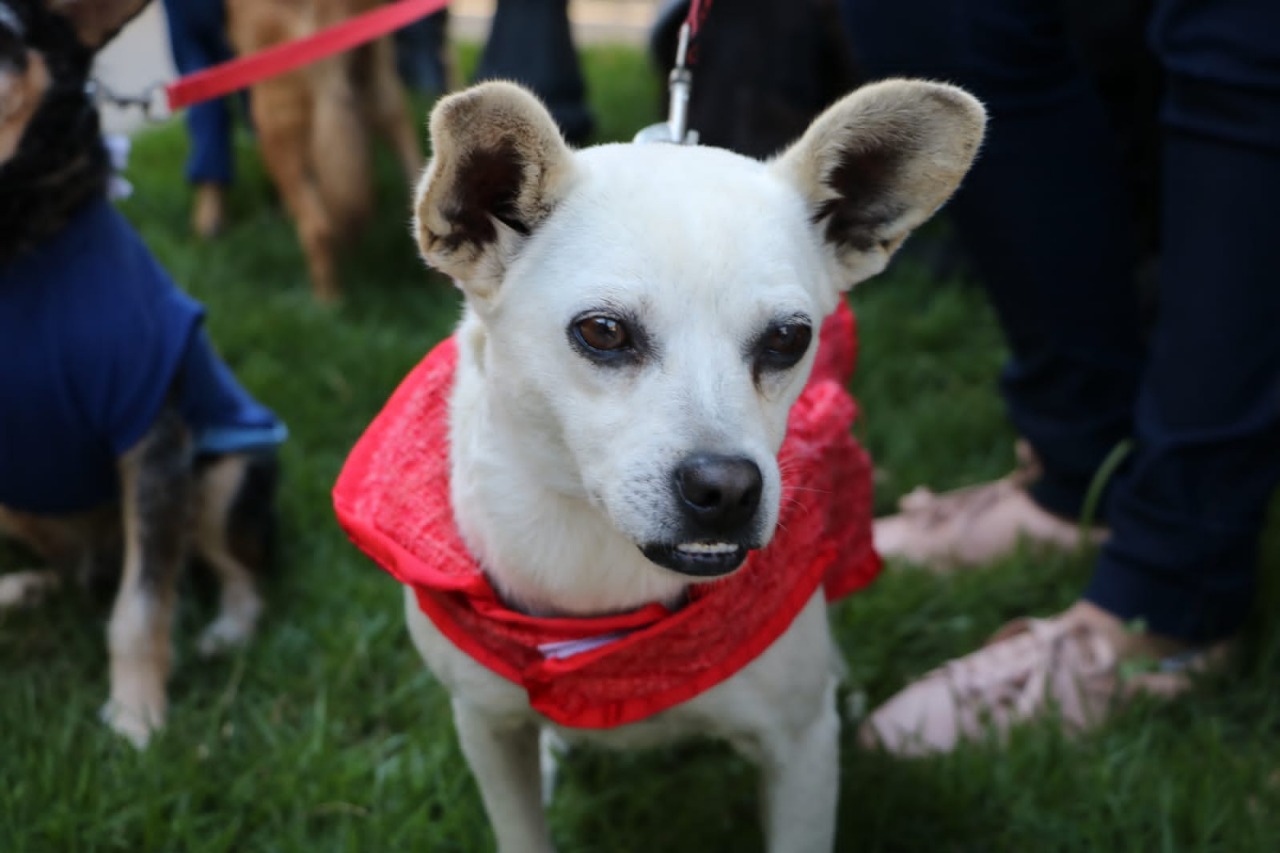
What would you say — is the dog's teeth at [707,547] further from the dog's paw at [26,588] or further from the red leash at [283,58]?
the dog's paw at [26,588]

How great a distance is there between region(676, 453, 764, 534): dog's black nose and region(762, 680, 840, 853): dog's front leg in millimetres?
437

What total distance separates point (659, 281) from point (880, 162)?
0.36 m

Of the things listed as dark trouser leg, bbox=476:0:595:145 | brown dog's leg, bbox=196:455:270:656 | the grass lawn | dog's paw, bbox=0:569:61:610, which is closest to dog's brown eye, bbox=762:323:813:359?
the grass lawn

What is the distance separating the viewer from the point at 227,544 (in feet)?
8.52

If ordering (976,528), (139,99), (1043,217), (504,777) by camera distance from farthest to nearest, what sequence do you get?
(976,528)
(1043,217)
(139,99)
(504,777)

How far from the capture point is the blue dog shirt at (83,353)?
2.15 metres

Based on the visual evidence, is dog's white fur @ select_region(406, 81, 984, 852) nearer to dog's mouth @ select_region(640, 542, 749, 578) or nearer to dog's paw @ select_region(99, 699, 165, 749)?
dog's mouth @ select_region(640, 542, 749, 578)

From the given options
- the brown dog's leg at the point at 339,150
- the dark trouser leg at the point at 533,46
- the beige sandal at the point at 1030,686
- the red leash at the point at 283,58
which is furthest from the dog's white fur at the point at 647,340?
A: the brown dog's leg at the point at 339,150

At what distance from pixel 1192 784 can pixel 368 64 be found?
3.40 m

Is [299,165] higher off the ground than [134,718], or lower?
higher

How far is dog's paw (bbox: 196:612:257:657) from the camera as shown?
2502 mm

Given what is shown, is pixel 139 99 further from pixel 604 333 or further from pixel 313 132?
pixel 313 132

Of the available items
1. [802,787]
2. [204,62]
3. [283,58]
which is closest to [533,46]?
[204,62]

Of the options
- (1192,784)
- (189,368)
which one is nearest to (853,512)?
(1192,784)
